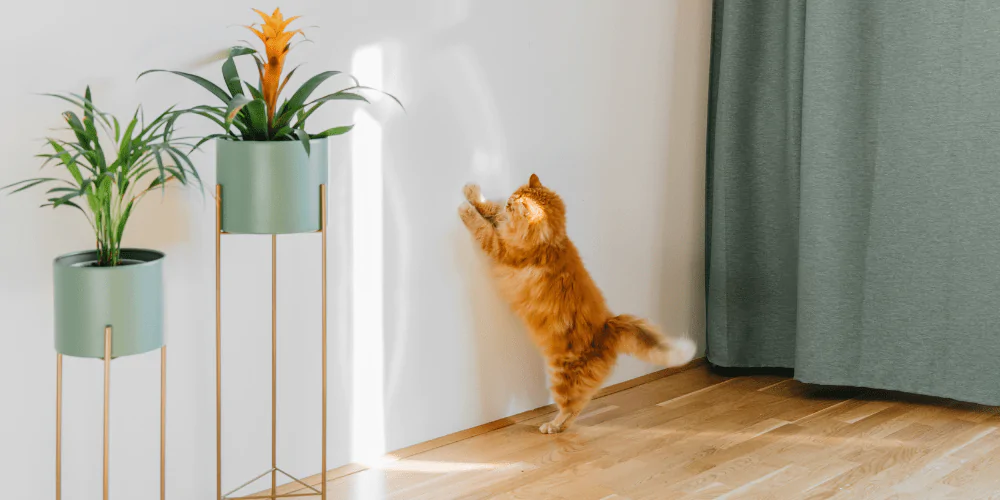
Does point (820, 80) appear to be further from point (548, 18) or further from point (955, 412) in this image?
point (955, 412)

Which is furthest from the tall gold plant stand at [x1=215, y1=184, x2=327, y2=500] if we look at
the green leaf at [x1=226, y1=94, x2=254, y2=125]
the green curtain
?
the green curtain

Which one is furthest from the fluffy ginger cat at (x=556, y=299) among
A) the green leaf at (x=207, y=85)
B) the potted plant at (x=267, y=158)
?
the green leaf at (x=207, y=85)

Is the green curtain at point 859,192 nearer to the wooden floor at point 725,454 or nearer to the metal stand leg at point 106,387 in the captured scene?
the wooden floor at point 725,454

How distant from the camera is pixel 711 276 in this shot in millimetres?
2902

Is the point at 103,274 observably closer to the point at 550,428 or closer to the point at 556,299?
the point at 556,299

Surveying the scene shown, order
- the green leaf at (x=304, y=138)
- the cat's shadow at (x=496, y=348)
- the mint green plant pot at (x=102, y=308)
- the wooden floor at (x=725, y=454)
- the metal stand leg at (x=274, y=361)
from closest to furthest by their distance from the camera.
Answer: the mint green plant pot at (x=102, y=308) < the green leaf at (x=304, y=138) < the metal stand leg at (x=274, y=361) < the wooden floor at (x=725, y=454) < the cat's shadow at (x=496, y=348)

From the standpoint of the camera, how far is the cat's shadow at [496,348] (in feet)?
7.72

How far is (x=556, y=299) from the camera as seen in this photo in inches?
90.9

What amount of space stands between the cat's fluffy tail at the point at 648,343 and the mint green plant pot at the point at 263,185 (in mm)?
974

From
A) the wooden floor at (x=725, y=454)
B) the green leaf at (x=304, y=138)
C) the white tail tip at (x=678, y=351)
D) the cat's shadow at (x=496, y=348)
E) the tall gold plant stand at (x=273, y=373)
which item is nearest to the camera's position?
the green leaf at (x=304, y=138)

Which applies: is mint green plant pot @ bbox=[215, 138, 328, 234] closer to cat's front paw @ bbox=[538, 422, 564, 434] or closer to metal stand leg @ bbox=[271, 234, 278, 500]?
metal stand leg @ bbox=[271, 234, 278, 500]

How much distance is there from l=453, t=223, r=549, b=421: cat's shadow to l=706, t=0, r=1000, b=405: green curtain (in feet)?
2.28

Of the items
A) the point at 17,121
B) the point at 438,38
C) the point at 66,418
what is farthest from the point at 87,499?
the point at 438,38

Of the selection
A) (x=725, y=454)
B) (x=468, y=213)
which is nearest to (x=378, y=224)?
(x=468, y=213)
